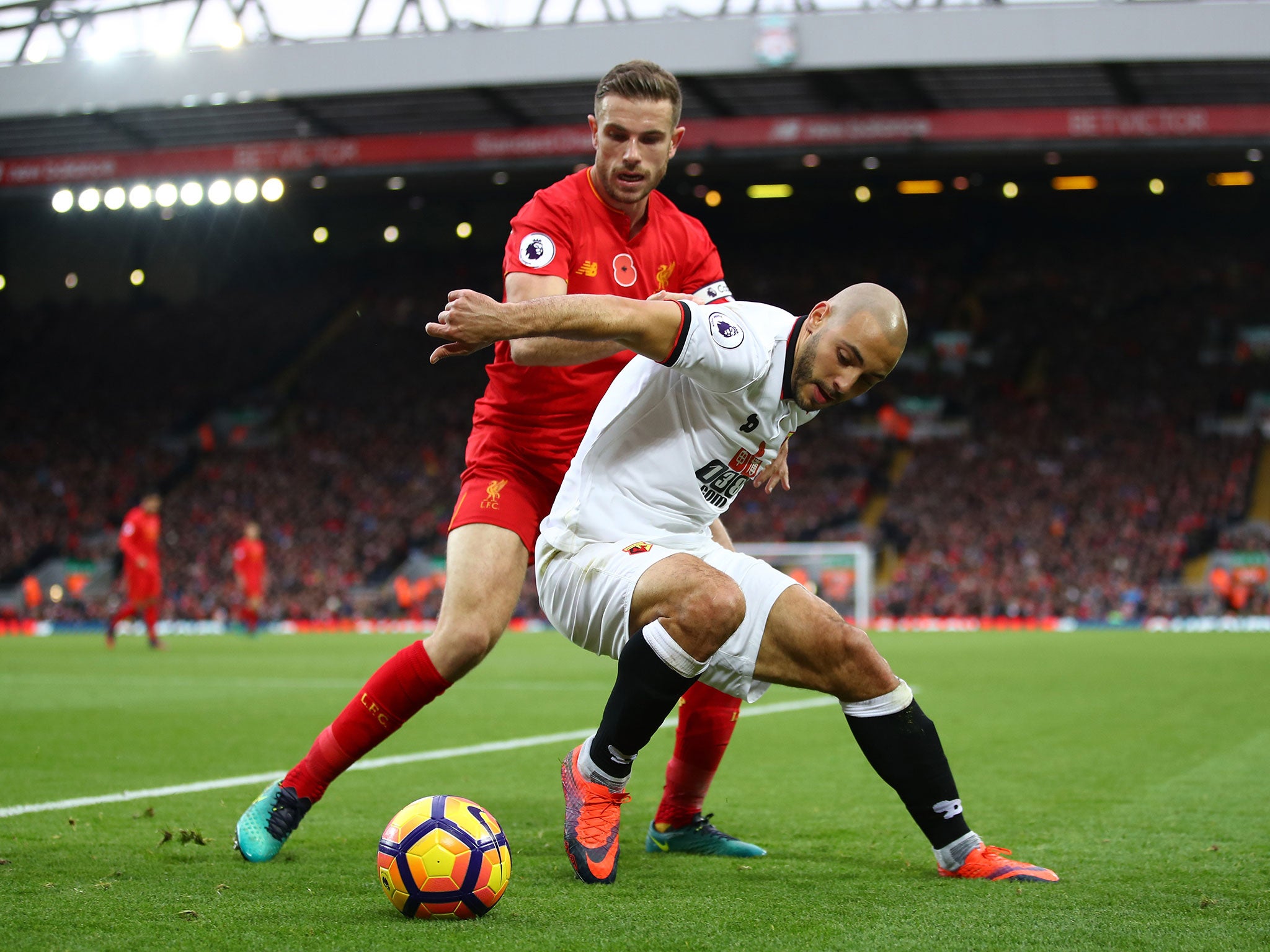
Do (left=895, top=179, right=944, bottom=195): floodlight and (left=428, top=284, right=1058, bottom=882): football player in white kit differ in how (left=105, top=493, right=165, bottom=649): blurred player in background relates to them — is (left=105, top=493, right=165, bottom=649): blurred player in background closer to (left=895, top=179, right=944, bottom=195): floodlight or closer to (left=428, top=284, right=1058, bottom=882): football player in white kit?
(left=428, top=284, right=1058, bottom=882): football player in white kit

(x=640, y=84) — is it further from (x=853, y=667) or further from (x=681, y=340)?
(x=853, y=667)

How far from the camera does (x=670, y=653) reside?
3447 millimetres

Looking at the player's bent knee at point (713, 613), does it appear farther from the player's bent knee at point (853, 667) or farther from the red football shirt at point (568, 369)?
the red football shirt at point (568, 369)

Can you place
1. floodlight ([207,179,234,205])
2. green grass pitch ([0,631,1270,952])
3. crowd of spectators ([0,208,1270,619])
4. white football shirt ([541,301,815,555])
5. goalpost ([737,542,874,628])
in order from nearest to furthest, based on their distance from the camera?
green grass pitch ([0,631,1270,952]) → white football shirt ([541,301,815,555]) → goalpost ([737,542,874,628]) → floodlight ([207,179,234,205]) → crowd of spectators ([0,208,1270,619])

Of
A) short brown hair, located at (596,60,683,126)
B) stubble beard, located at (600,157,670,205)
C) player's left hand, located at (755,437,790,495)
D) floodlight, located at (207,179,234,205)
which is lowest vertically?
player's left hand, located at (755,437,790,495)

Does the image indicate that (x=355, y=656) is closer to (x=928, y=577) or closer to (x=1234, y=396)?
(x=928, y=577)

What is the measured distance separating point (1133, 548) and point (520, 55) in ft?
47.4

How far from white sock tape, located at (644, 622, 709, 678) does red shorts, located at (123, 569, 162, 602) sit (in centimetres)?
1409

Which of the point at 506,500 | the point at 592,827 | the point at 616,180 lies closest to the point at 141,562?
the point at 506,500

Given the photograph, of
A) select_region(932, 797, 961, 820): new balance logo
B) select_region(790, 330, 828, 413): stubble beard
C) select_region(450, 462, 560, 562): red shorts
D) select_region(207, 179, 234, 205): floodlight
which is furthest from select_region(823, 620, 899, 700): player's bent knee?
select_region(207, 179, 234, 205): floodlight

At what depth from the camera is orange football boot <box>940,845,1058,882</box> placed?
3.47 m

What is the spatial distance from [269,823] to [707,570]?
4.74ft

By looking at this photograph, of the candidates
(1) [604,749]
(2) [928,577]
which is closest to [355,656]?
(1) [604,749]

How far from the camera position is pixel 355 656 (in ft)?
49.0
